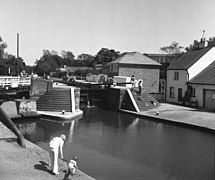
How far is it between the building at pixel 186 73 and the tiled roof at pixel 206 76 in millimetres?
164

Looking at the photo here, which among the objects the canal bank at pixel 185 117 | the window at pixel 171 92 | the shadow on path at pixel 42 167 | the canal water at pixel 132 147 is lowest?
the canal water at pixel 132 147

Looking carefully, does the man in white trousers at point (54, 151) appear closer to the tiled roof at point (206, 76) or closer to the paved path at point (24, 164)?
the paved path at point (24, 164)

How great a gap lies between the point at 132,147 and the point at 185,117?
805cm

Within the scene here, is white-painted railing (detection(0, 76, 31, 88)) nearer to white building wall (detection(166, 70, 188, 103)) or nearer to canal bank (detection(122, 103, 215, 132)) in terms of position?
canal bank (detection(122, 103, 215, 132))

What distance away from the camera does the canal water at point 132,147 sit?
12.0 metres

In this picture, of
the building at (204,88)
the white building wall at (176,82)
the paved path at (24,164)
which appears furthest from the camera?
the white building wall at (176,82)

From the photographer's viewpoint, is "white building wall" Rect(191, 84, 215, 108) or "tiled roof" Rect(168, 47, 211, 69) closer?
"white building wall" Rect(191, 84, 215, 108)

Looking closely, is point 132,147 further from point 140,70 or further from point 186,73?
point 140,70

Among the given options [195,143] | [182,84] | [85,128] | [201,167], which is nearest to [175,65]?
[182,84]

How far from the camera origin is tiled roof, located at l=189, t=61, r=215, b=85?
2760 centimetres

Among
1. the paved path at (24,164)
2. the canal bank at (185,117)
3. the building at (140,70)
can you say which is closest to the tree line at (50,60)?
the building at (140,70)

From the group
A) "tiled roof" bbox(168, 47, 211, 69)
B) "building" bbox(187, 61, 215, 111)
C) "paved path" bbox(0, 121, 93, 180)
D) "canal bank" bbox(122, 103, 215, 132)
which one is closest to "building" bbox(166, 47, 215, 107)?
"tiled roof" bbox(168, 47, 211, 69)

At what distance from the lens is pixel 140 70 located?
40969 mm

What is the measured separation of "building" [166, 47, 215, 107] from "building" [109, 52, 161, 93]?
814 cm
